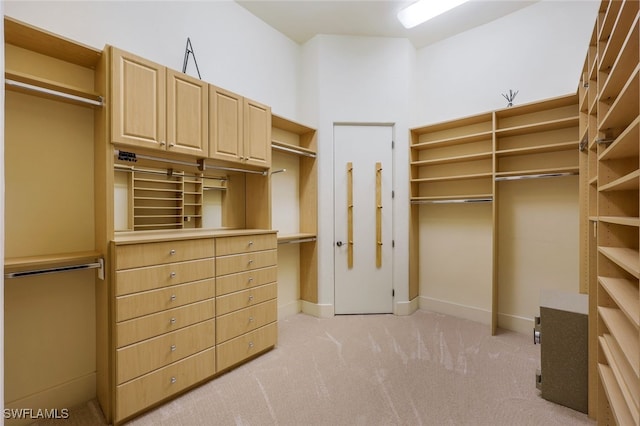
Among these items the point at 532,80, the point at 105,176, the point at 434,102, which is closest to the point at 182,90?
the point at 105,176

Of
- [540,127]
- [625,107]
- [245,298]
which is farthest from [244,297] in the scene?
[540,127]

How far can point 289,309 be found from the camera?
3.60 meters

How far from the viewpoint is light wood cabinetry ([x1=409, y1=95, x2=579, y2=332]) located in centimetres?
285

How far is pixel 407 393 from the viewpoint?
2084 millimetres

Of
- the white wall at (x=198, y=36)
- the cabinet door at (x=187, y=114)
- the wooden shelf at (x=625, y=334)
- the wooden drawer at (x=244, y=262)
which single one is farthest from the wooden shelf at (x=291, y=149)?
the wooden shelf at (x=625, y=334)

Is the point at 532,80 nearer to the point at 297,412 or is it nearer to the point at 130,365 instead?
the point at 297,412

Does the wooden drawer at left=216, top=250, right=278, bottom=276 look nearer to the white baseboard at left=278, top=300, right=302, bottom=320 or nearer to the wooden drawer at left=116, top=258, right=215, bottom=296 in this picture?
the wooden drawer at left=116, top=258, right=215, bottom=296

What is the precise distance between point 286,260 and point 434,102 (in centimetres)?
270

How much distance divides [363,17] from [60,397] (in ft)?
13.8

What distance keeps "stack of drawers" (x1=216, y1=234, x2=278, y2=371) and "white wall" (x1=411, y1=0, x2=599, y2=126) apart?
2.60 m

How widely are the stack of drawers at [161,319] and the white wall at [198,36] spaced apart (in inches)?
60.5

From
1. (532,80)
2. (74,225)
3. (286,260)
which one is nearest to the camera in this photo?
(74,225)

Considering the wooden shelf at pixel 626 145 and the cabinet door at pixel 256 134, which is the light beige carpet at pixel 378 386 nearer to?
the wooden shelf at pixel 626 145

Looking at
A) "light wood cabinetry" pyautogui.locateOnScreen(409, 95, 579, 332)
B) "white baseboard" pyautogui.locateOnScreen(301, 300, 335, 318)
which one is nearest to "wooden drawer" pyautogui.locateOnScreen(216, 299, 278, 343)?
"white baseboard" pyautogui.locateOnScreen(301, 300, 335, 318)
